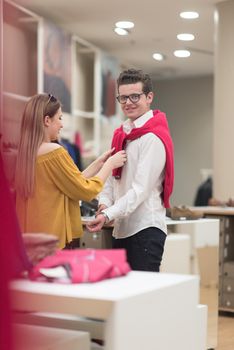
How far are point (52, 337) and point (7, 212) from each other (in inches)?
30.5

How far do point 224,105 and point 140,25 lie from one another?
1462 millimetres

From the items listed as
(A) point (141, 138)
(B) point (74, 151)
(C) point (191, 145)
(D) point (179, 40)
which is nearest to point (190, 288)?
(A) point (141, 138)

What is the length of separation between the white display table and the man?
0.49 metres

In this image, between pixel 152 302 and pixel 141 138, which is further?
pixel 141 138

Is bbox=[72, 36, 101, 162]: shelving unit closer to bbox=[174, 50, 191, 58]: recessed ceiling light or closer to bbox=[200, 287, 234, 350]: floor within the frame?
bbox=[174, 50, 191, 58]: recessed ceiling light

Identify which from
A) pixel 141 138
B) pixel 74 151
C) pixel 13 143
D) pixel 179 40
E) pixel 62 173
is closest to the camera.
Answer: pixel 13 143

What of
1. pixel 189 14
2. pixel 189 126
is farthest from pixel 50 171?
pixel 189 126

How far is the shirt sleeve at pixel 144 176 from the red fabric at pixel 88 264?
51 centimetres

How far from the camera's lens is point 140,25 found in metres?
5.64

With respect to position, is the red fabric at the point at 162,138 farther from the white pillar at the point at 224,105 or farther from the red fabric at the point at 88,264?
the white pillar at the point at 224,105

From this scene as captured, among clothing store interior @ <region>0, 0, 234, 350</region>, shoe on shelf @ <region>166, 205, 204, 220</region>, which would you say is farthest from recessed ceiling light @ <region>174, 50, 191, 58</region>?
shoe on shelf @ <region>166, 205, 204, 220</region>

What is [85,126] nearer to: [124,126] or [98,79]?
[98,79]

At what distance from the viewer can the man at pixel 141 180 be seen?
5.76ft

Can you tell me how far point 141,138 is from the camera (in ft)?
5.93
